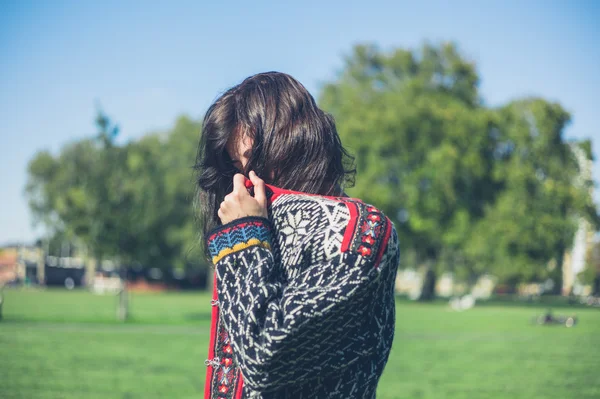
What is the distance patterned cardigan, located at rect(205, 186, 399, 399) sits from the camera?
171 cm

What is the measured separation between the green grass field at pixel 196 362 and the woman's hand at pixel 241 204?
350 inches

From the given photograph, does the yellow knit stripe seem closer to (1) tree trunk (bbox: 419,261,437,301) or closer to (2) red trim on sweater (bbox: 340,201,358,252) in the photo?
(2) red trim on sweater (bbox: 340,201,358,252)

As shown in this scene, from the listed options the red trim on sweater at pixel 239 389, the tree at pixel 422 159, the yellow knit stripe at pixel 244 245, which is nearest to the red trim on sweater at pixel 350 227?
the yellow knit stripe at pixel 244 245

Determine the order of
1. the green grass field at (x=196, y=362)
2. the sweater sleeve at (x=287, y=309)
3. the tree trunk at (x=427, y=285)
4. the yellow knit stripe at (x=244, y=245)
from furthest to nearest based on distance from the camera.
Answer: the tree trunk at (x=427, y=285)
the green grass field at (x=196, y=362)
the yellow knit stripe at (x=244, y=245)
the sweater sleeve at (x=287, y=309)

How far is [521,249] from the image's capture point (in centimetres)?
5234

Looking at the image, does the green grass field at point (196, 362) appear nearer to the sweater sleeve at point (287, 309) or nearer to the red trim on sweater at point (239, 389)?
the red trim on sweater at point (239, 389)

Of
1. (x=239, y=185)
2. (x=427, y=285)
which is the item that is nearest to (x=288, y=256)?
(x=239, y=185)

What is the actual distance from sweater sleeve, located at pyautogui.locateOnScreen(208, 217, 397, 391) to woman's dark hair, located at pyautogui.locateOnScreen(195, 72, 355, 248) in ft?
0.88

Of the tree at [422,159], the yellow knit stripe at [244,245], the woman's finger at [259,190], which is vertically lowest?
the yellow knit stripe at [244,245]

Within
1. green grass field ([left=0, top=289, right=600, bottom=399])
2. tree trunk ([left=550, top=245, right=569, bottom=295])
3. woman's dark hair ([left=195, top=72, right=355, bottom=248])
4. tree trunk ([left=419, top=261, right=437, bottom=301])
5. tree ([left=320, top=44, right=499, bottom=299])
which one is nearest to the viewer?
woman's dark hair ([left=195, top=72, right=355, bottom=248])

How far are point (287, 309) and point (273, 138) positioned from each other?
0.55 meters

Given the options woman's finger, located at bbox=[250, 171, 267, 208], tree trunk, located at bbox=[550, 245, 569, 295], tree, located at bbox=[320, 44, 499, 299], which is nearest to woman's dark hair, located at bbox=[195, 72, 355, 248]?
woman's finger, located at bbox=[250, 171, 267, 208]

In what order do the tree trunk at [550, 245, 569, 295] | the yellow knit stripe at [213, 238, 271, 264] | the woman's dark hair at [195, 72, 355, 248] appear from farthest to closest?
the tree trunk at [550, 245, 569, 295], the woman's dark hair at [195, 72, 355, 248], the yellow knit stripe at [213, 238, 271, 264]

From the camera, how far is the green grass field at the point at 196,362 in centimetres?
1112
